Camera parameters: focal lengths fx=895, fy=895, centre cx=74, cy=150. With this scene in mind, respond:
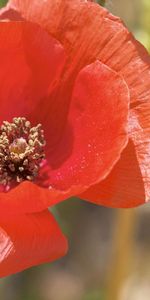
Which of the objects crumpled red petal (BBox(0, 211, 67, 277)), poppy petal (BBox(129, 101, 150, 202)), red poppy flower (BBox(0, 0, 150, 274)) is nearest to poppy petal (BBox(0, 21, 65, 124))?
red poppy flower (BBox(0, 0, 150, 274))

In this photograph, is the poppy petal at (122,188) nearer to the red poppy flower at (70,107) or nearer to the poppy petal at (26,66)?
the red poppy flower at (70,107)

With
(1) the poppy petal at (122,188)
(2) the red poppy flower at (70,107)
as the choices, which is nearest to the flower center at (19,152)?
(2) the red poppy flower at (70,107)

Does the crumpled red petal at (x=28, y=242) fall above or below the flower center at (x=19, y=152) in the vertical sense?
above

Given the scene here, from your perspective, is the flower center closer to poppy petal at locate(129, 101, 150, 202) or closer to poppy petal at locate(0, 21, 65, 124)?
poppy petal at locate(0, 21, 65, 124)

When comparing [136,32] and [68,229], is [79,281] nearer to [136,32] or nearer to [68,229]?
[68,229]

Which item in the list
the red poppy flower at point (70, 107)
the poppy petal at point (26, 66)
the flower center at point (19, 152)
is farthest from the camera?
the flower center at point (19, 152)

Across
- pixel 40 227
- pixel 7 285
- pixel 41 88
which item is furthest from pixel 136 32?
pixel 7 285
